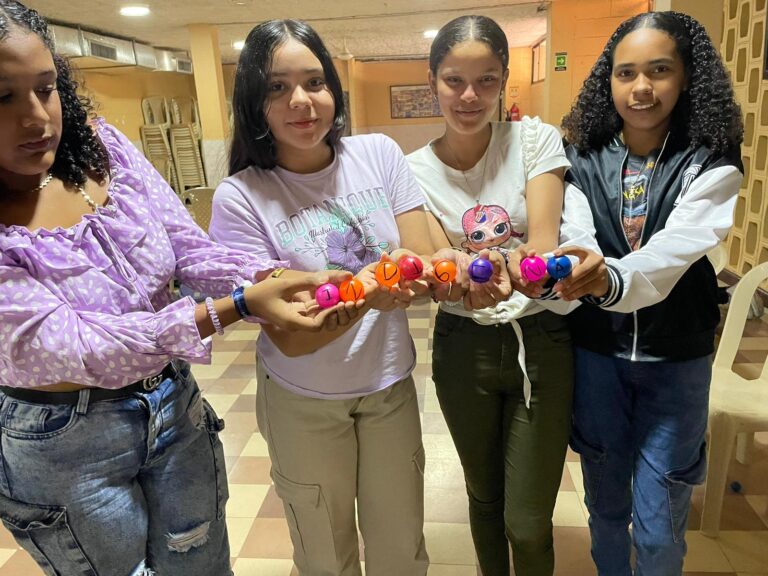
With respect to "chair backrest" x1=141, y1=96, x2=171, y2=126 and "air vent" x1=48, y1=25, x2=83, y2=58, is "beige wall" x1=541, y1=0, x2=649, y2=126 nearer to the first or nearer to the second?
"air vent" x1=48, y1=25, x2=83, y2=58

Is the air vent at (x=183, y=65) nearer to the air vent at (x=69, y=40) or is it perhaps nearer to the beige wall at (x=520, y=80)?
the air vent at (x=69, y=40)

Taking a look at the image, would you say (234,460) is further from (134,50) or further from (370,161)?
(134,50)

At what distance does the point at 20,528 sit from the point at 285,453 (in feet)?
1.70

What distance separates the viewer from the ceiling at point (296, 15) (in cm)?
571

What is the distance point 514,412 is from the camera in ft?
4.32

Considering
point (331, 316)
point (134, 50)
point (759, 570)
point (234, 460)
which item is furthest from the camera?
point (134, 50)

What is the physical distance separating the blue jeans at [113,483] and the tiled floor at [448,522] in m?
0.94

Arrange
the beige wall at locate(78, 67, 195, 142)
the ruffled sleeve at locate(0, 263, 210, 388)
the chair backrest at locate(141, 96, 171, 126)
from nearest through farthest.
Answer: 1. the ruffled sleeve at locate(0, 263, 210, 388)
2. the beige wall at locate(78, 67, 195, 142)
3. the chair backrest at locate(141, 96, 171, 126)

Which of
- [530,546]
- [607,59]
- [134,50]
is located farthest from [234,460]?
[134,50]

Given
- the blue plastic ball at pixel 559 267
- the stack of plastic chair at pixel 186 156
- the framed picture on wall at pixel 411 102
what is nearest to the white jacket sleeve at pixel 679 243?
the blue plastic ball at pixel 559 267

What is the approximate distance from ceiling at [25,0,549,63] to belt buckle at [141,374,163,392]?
5.61 metres

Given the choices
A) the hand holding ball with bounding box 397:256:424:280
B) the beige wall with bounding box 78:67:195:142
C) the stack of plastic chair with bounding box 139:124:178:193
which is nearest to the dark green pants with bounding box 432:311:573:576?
the hand holding ball with bounding box 397:256:424:280

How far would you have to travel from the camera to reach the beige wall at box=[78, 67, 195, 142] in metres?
7.91

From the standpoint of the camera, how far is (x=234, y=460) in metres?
2.54
